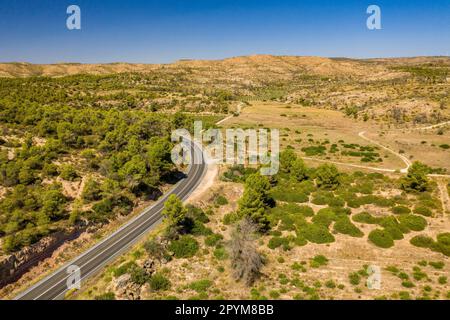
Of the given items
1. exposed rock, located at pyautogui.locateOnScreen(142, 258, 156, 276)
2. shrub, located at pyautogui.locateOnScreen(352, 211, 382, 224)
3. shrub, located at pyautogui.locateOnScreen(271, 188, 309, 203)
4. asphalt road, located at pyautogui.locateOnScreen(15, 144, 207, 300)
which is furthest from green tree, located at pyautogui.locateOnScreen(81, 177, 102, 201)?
shrub, located at pyautogui.locateOnScreen(352, 211, 382, 224)

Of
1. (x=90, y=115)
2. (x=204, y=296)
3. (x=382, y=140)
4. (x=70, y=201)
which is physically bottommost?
(x=204, y=296)

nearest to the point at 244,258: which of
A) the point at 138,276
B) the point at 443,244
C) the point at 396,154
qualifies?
the point at 138,276

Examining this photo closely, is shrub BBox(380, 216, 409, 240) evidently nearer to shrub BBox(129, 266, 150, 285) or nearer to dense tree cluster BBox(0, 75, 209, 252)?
shrub BBox(129, 266, 150, 285)

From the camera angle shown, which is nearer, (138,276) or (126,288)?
(126,288)

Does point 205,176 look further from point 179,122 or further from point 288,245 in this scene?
point 179,122

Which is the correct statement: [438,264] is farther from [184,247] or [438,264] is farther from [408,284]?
[184,247]
